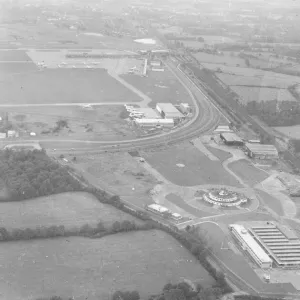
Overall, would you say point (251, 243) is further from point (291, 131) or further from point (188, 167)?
point (291, 131)

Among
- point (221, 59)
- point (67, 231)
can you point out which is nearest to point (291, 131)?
point (67, 231)

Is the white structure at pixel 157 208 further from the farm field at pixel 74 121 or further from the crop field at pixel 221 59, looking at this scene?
the crop field at pixel 221 59

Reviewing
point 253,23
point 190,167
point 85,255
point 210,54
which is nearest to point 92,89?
point 190,167

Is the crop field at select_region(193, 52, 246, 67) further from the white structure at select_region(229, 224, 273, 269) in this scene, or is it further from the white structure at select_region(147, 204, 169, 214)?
the white structure at select_region(229, 224, 273, 269)

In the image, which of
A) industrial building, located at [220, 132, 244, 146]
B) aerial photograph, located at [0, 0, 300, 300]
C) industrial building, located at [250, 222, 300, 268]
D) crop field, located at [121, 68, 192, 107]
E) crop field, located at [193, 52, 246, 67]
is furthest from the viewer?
crop field, located at [193, 52, 246, 67]

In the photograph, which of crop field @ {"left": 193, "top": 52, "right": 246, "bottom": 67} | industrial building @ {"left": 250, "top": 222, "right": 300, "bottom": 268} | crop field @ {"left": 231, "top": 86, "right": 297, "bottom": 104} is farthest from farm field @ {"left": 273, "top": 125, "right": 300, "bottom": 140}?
crop field @ {"left": 193, "top": 52, "right": 246, "bottom": 67}

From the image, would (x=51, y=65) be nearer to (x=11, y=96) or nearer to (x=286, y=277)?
(x=11, y=96)

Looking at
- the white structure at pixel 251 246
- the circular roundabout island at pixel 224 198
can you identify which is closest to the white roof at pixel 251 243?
the white structure at pixel 251 246
